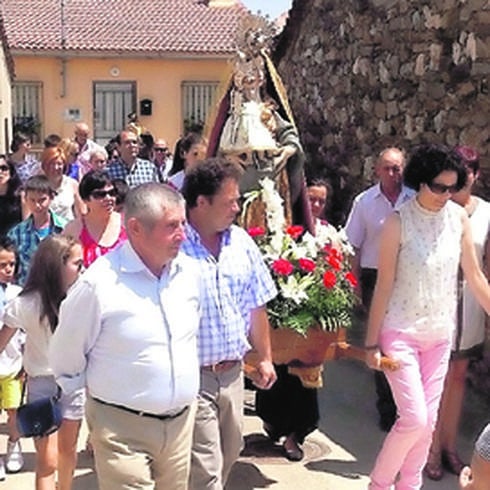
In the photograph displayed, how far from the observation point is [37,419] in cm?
408

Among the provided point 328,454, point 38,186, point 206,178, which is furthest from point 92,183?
point 328,454

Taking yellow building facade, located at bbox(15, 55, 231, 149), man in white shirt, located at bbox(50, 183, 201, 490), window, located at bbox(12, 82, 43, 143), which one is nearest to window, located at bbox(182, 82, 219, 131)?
yellow building facade, located at bbox(15, 55, 231, 149)

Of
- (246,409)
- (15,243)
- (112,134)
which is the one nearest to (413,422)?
(246,409)

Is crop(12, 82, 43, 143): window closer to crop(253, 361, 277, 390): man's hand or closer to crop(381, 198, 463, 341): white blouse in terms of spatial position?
crop(381, 198, 463, 341): white blouse

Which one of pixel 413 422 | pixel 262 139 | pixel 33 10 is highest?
pixel 33 10

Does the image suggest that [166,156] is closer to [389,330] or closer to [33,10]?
[389,330]

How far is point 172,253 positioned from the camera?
351 centimetres

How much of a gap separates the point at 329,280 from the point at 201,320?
45.8 inches

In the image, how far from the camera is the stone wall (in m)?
7.03

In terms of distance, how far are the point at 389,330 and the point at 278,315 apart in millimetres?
565

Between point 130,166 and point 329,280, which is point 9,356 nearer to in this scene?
point 329,280

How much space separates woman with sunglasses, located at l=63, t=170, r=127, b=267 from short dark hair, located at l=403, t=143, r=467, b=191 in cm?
170

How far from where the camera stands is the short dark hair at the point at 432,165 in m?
4.58

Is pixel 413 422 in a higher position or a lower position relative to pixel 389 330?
lower
